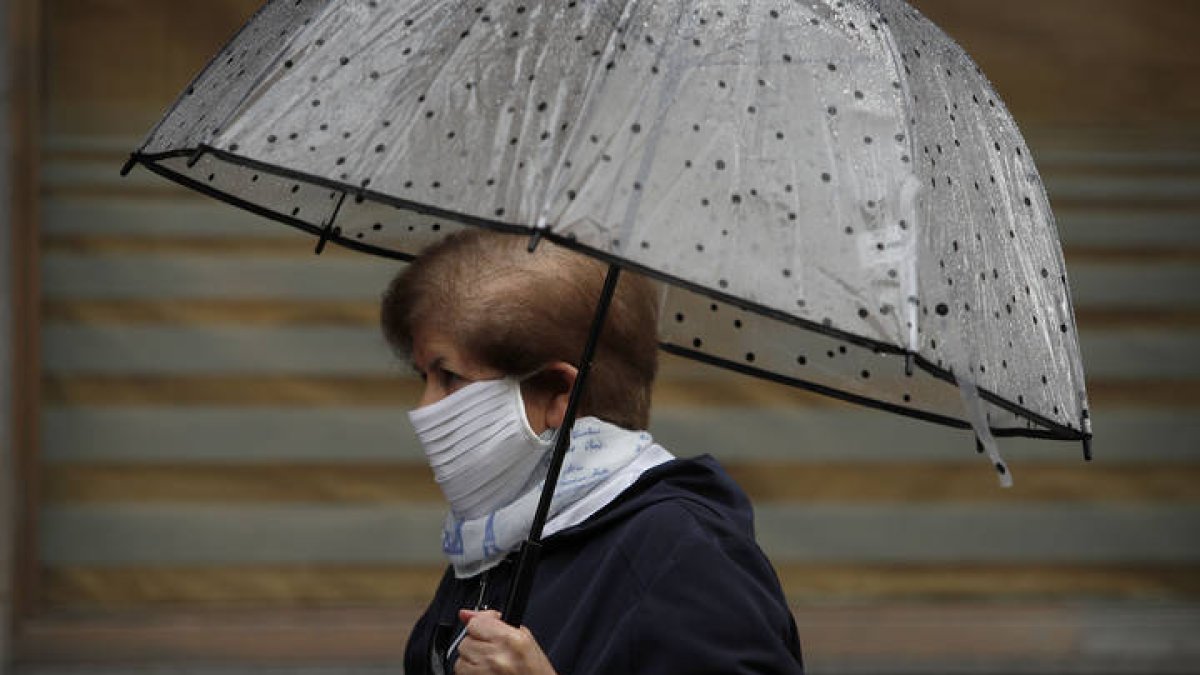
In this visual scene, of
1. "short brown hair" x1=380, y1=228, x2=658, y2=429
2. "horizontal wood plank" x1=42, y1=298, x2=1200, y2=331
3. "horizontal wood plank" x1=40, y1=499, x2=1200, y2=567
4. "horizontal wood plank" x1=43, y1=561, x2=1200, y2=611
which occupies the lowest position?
"horizontal wood plank" x1=43, y1=561, x2=1200, y2=611

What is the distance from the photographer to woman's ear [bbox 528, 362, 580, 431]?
2529 millimetres

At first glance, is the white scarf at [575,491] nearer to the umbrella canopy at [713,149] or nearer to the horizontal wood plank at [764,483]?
the umbrella canopy at [713,149]

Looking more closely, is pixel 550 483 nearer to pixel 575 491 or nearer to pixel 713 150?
pixel 575 491

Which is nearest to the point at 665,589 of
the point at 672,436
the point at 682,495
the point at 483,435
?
the point at 682,495

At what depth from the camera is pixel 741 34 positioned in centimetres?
221

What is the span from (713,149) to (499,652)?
683 mm

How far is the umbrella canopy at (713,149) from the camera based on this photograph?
2.07 meters

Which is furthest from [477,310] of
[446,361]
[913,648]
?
[913,648]

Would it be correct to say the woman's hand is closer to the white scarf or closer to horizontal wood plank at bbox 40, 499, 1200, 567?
the white scarf

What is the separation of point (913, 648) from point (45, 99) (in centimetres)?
345

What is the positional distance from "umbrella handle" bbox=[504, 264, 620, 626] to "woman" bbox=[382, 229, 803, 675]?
0.06 m

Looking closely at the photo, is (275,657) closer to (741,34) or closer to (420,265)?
(420,265)

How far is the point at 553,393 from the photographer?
2.55 meters

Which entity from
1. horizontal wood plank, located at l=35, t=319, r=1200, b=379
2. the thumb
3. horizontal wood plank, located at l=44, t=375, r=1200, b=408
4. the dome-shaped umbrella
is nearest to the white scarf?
the thumb
